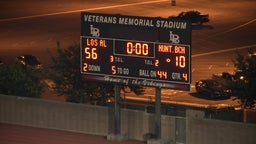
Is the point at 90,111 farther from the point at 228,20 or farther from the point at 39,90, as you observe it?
the point at 228,20

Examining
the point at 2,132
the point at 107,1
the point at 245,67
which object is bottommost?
the point at 2,132

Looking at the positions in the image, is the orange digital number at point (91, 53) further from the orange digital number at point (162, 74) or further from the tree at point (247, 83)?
the tree at point (247, 83)

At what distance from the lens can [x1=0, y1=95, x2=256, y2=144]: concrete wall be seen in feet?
129

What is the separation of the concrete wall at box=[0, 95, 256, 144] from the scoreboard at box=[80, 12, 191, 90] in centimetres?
240

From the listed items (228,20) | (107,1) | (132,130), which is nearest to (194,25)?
(228,20)

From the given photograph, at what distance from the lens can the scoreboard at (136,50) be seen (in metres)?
38.5

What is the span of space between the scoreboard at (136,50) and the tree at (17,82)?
7688mm

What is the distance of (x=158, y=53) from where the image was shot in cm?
3909

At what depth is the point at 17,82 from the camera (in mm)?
48125

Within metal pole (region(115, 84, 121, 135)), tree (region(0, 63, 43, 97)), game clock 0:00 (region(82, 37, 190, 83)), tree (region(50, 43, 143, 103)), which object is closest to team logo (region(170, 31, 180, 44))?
game clock 0:00 (region(82, 37, 190, 83))

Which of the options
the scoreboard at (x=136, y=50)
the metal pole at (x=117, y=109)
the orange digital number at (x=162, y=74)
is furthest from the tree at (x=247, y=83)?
the metal pole at (x=117, y=109)

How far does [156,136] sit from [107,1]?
189ft

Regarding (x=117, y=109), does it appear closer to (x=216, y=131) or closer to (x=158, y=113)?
(x=158, y=113)

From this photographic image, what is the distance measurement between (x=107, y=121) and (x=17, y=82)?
719cm
